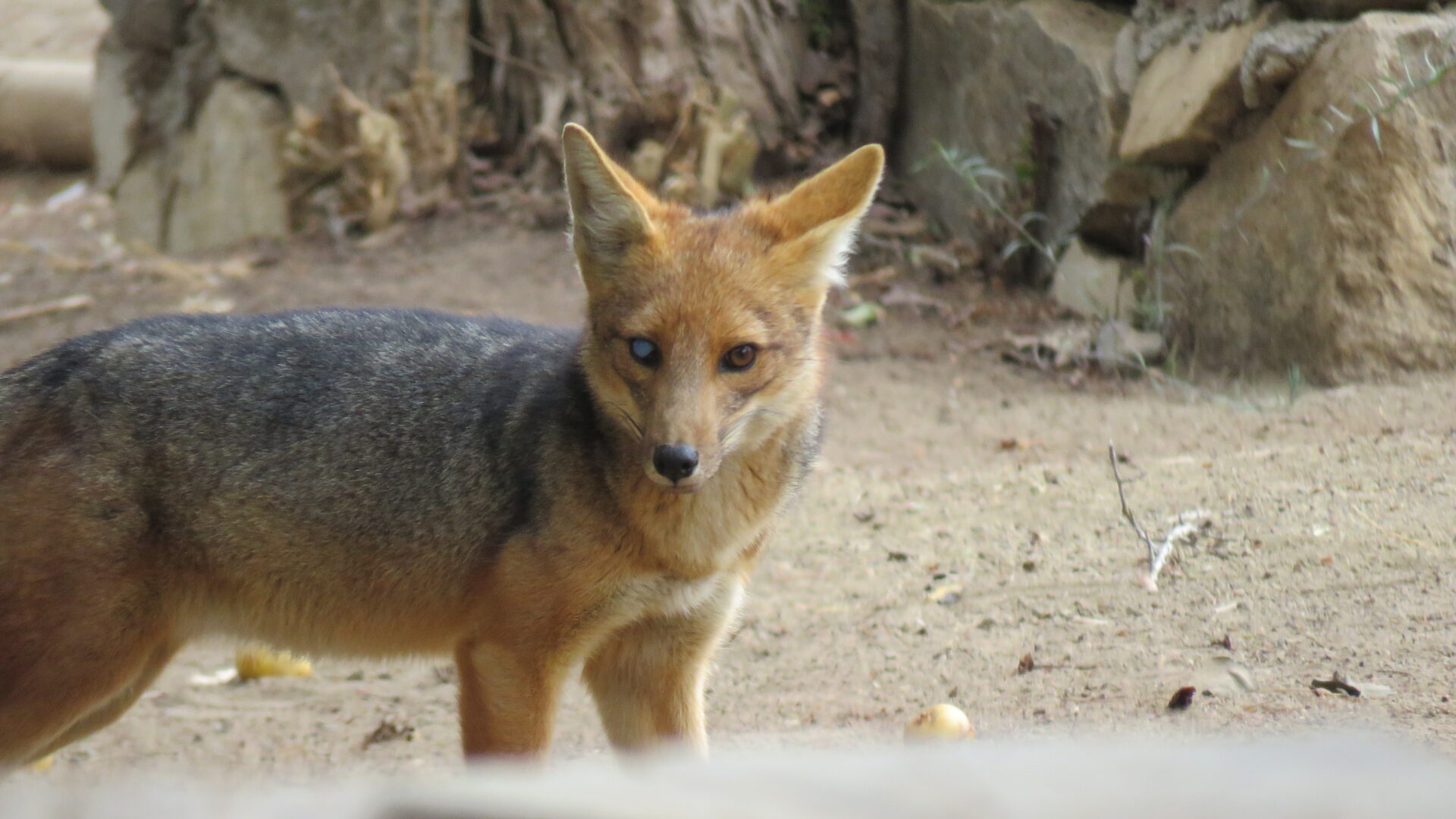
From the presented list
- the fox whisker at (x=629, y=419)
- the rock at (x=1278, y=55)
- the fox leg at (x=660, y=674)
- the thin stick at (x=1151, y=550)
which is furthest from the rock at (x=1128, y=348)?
the fox whisker at (x=629, y=419)

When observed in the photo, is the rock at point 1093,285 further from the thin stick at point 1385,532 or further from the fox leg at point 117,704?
the fox leg at point 117,704

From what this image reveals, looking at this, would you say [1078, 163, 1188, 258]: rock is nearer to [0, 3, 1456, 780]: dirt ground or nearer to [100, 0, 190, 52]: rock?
[0, 3, 1456, 780]: dirt ground

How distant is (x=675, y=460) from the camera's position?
11.7 ft

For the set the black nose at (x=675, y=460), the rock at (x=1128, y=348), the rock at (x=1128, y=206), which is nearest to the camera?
the black nose at (x=675, y=460)

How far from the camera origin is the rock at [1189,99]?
7012 millimetres

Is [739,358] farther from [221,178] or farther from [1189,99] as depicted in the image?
[221,178]

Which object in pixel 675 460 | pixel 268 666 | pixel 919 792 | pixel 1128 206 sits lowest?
pixel 268 666

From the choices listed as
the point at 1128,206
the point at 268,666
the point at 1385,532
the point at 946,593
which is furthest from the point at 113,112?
the point at 1385,532

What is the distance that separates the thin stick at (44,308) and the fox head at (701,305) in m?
6.36

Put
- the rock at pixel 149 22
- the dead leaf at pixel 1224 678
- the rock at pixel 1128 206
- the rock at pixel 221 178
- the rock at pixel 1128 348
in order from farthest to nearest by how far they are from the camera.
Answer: the rock at pixel 149 22, the rock at pixel 221 178, the rock at pixel 1128 206, the rock at pixel 1128 348, the dead leaf at pixel 1224 678

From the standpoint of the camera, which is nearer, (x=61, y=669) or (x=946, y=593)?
(x=61, y=669)

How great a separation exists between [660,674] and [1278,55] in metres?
4.59

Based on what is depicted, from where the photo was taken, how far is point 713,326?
384 cm

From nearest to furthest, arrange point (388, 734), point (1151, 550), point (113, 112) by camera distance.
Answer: point (388, 734) → point (1151, 550) → point (113, 112)
